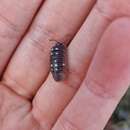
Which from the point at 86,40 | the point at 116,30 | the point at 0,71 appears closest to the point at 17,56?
the point at 0,71

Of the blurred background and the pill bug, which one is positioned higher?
the pill bug

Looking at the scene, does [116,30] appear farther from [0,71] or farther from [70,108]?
[0,71]

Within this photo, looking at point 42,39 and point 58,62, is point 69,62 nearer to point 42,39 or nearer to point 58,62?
point 58,62

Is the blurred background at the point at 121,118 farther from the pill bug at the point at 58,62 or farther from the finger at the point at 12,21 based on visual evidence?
the finger at the point at 12,21

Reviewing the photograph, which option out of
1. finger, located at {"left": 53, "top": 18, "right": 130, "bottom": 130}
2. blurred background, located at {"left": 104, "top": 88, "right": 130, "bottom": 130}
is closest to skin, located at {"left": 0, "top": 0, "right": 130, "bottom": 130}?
finger, located at {"left": 53, "top": 18, "right": 130, "bottom": 130}

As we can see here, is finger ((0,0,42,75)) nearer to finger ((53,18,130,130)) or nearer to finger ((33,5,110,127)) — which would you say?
finger ((33,5,110,127))
